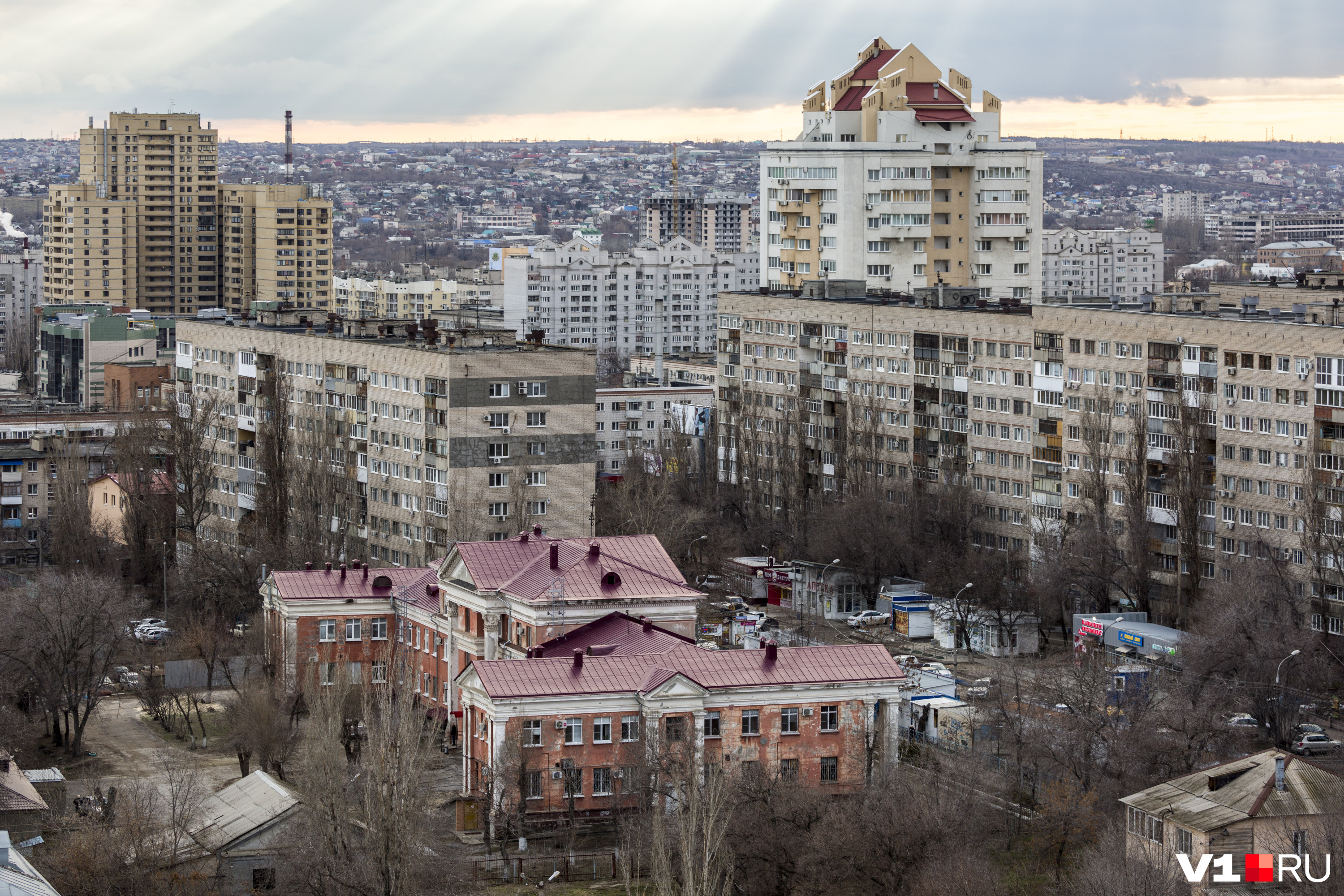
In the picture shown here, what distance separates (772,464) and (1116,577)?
1766 centimetres

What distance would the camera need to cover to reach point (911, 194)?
85875mm

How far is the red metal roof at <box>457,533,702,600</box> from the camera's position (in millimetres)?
44688

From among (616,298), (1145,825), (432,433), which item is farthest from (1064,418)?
(616,298)

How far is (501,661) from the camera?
40406 mm

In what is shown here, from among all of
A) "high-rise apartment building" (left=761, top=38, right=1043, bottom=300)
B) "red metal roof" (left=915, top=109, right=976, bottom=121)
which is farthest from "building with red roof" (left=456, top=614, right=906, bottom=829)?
"red metal roof" (left=915, top=109, right=976, bottom=121)

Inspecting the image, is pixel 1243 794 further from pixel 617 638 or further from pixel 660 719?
pixel 617 638

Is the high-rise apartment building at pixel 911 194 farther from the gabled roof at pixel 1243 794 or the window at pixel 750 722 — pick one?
the gabled roof at pixel 1243 794

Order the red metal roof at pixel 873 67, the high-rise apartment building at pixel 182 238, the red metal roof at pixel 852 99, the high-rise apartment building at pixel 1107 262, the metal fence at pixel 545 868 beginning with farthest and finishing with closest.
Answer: the high-rise apartment building at pixel 1107 262, the high-rise apartment building at pixel 182 238, the red metal roof at pixel 873 67, the red metal roof at pixel 852 99, the metal fence at pixel 545 868

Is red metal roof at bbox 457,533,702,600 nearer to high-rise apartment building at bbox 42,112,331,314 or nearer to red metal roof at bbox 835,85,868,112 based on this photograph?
red metal roof at bbox 835,85,868,112

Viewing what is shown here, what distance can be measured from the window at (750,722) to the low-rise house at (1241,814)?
7.55m

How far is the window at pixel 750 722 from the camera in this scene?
40.1m

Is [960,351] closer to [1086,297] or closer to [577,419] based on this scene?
[1086,297]

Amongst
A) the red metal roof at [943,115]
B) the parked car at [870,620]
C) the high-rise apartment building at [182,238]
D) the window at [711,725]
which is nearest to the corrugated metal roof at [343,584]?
the window at [711,725]

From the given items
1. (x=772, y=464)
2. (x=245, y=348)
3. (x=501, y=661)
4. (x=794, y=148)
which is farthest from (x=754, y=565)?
(x=501, y=661)
